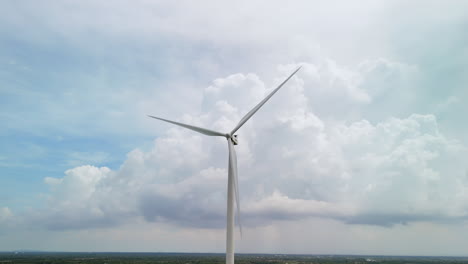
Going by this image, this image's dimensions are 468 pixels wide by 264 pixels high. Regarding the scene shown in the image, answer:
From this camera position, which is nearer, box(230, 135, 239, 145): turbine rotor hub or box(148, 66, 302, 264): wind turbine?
box(148, 66, 302, 264): wind turbine

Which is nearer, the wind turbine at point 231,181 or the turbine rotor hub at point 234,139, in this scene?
the wind turbine at point 231,181

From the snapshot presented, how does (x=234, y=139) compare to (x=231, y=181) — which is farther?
(x=234, y=139)

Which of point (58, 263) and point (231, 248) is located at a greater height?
point (231, 248)

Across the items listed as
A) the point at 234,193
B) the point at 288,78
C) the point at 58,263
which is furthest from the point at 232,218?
the point at 58,263

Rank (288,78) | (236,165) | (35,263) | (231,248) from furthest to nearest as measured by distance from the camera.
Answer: (35,263) < (288,78) < (236,165) < (231,248)

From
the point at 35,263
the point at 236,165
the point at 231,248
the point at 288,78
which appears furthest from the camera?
the point at 35,263

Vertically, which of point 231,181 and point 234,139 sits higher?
point 234,139

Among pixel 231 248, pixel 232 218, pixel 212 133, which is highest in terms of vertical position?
pixel 212 133

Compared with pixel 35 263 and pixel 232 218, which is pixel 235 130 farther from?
pixel 35 263

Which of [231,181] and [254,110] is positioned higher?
[254,110]

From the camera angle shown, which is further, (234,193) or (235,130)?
(235,130)

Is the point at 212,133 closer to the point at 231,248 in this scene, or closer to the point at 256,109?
the point at 256,109
